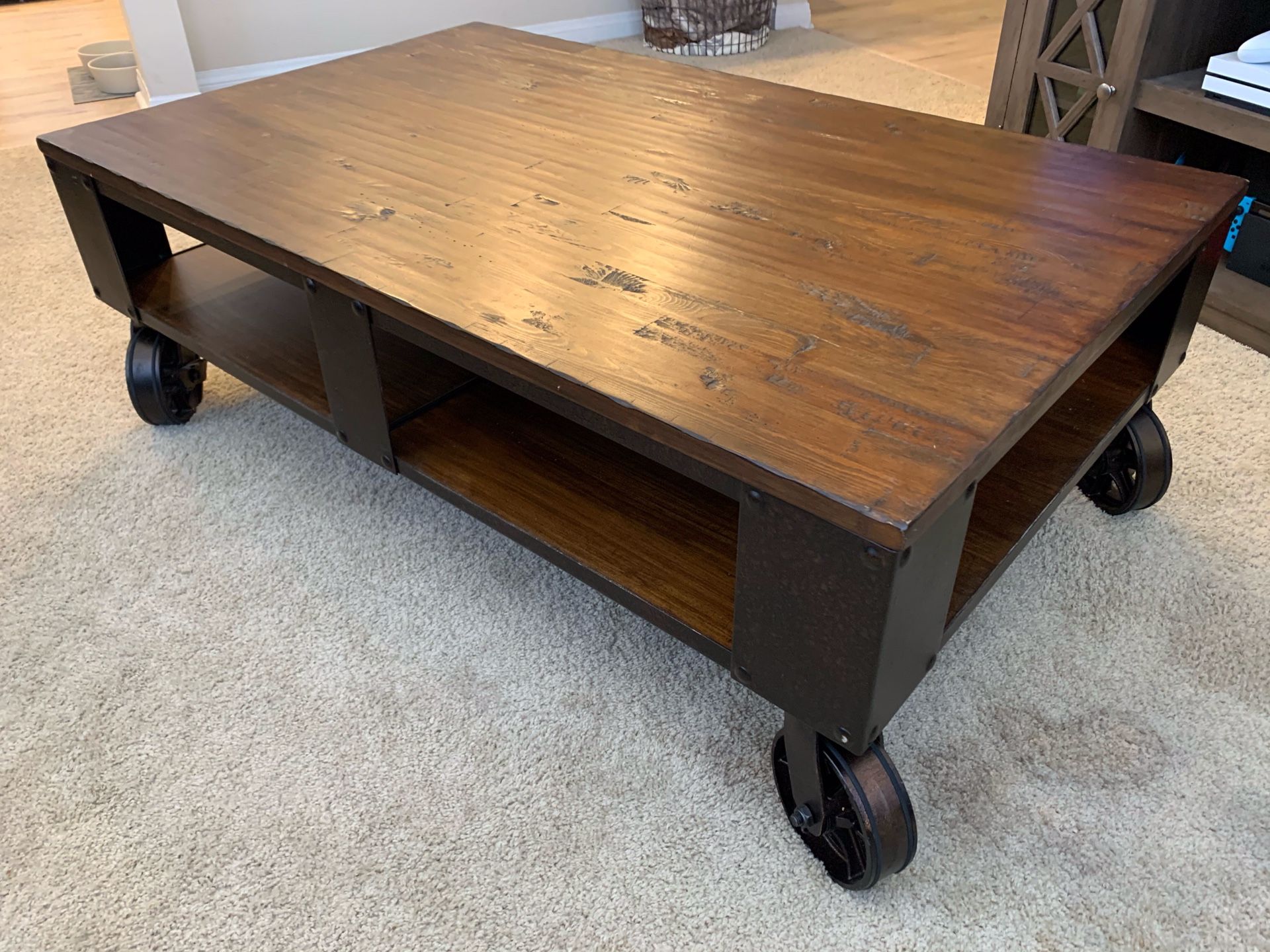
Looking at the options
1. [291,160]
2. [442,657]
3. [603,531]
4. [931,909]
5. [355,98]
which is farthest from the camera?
[355,98]

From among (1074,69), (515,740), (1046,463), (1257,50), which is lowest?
(515,740)

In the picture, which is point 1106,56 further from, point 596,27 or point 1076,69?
point 596,27

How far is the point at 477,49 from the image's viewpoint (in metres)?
1.70

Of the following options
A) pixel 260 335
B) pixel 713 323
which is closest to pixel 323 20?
pixel 260 335

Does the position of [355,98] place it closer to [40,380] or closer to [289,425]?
[289,425]

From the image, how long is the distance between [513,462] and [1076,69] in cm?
139

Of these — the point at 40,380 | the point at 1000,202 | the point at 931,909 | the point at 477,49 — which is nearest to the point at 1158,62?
the point at 1000,202

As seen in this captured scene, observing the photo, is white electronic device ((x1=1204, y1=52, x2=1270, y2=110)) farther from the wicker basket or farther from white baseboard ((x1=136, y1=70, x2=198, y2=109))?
white baseboard ((x1=136, y1=70, x2=198, y2=109))

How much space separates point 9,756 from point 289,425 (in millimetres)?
634

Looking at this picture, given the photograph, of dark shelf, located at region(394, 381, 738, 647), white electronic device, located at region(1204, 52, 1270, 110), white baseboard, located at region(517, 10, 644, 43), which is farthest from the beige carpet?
white baseboard, located at region(517, 10, 644, 43)

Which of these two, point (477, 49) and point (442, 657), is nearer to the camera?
point (442, 657)

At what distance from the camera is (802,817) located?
924mm

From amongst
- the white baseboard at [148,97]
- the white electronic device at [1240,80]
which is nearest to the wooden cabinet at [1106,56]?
the white electronic device at [1240,80]

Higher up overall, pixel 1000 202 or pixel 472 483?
pixel 1000 202
